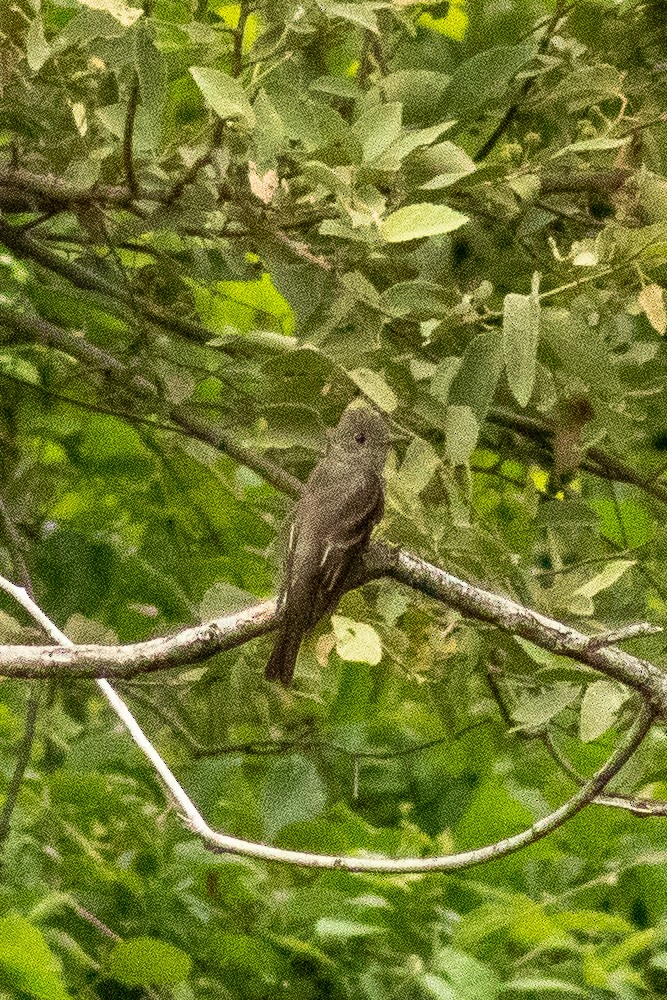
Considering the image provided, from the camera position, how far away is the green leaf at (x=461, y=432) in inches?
80.4

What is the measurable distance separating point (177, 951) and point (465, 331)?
134cm

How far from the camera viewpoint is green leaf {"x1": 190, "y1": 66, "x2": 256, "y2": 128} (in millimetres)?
1944

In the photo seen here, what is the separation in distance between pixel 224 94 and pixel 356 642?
2.57 ft

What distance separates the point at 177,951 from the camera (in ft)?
9.28

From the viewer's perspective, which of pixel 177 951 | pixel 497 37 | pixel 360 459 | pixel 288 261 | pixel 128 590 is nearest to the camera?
pixel 360 459

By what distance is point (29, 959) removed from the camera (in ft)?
7.91

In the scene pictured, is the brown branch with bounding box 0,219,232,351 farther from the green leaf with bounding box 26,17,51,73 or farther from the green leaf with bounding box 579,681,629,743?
the green leaf with bounding box 579,681,629,743

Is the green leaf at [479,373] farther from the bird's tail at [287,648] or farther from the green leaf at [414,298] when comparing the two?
the bird's tail at [287,648]

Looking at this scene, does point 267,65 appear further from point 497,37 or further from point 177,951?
point 177,951

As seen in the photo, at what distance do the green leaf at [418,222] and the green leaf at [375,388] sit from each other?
203mm

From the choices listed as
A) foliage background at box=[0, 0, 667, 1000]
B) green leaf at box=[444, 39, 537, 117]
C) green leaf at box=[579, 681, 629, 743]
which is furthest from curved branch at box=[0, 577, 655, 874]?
green leaf at box=[444, 39, 537, 117]

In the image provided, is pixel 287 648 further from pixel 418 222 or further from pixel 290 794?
pixel 290 794

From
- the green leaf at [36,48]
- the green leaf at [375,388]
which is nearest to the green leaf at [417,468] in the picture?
the green leaf at [375,388]

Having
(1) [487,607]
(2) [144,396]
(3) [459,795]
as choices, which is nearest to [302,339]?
(1) [487,607]
